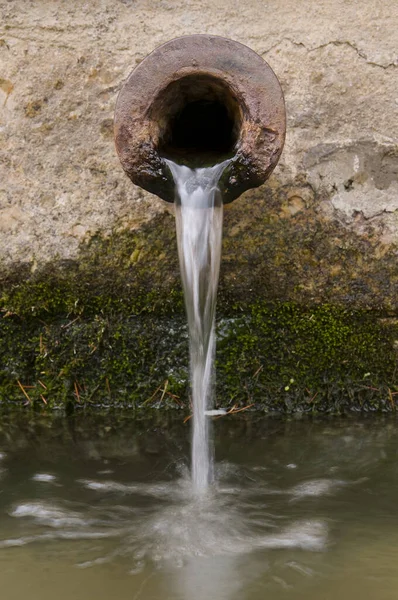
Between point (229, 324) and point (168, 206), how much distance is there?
489 millimetres

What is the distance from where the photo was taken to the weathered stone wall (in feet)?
7.68

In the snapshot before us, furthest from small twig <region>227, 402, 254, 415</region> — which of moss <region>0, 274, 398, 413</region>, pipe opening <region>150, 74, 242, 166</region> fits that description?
pipe opening <region>150, 74, 242, 166</region>

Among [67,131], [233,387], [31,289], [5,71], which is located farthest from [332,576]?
[5,71]

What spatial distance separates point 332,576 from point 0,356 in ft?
5.08

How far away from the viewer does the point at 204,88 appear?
200cm

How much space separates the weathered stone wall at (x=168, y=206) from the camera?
234 cm

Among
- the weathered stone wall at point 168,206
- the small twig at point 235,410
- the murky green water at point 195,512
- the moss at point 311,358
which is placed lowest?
the murky green water at point 195,512

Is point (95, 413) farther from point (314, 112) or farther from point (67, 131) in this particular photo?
point (314, 112)

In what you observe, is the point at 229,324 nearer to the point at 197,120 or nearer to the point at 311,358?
the point at 311,358

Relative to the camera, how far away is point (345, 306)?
2393 mm

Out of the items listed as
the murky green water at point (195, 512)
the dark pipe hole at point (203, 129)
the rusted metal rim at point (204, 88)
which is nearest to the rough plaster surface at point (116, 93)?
the dark pipe hole at point (203, 129)

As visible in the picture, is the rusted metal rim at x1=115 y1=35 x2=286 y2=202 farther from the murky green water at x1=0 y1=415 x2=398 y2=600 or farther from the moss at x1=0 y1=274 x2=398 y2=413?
the murky green water at x1=0 y1=415 x2=398 y2=600

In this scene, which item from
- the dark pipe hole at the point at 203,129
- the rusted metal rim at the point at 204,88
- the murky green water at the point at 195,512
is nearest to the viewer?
the murky green water at the point at 195,512

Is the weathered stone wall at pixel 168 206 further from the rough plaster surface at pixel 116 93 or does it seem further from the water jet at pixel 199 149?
the water jet at pixel 199 149
